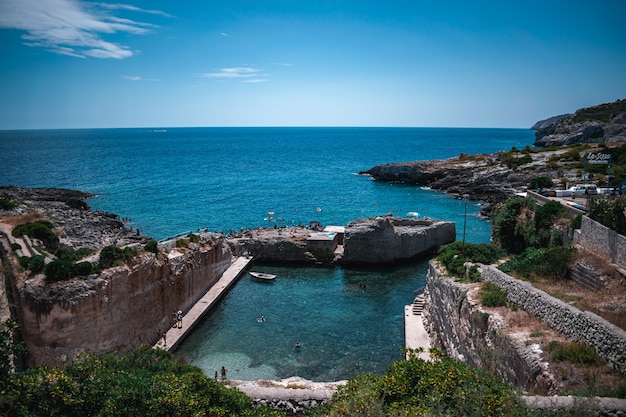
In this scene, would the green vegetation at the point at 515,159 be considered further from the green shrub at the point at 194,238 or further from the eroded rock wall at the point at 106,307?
the eroded rock wall at the point at 106,307

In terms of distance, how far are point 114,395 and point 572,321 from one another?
13908 millimetres

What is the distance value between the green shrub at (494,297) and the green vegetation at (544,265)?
163cm

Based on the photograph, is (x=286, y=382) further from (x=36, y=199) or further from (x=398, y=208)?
(x=36, y=199)

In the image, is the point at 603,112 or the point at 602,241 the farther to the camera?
the point at 603,112

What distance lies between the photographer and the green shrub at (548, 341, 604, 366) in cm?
1228

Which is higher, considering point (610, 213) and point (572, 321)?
point (610, 213)

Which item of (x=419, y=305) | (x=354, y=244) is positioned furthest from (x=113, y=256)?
(x=354, y=244)

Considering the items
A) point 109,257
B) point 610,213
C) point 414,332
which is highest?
point 610,213

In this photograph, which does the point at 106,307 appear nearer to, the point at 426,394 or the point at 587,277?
the point at 426,394

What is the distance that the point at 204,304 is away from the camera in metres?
28.9

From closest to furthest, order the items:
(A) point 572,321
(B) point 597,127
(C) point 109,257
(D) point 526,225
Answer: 1. (A) point 572,321
2. (C) point 109,257
3. (D) point 526,225
4. (B) point 597,127

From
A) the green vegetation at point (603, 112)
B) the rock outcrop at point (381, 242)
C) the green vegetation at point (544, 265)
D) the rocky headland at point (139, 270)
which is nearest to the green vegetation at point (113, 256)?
the rocky headland at point (139, 270)

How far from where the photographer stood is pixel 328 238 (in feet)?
133

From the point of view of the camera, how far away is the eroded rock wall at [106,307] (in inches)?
717
